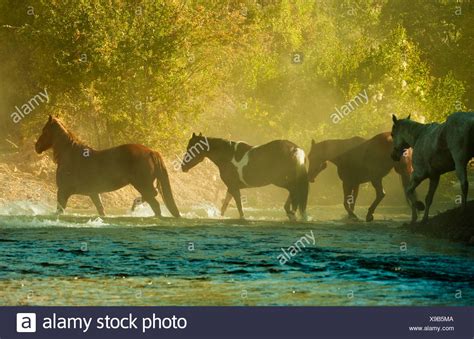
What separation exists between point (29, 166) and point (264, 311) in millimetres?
29277

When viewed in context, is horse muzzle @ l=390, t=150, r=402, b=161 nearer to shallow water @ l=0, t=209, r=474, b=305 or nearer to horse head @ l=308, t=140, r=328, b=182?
shallow water @ l=0, t=209, r=474, b=305

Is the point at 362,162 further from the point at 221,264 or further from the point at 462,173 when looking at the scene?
the point at 221,264

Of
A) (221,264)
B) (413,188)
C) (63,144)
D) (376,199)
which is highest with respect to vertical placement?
(63,144)

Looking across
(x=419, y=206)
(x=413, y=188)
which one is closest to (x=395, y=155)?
A: (x=413, y=188)

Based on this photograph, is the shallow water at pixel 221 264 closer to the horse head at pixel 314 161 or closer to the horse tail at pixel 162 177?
the horse tail at pixel 162 177

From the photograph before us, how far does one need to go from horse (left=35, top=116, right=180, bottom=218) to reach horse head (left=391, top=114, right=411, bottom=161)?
6842mm

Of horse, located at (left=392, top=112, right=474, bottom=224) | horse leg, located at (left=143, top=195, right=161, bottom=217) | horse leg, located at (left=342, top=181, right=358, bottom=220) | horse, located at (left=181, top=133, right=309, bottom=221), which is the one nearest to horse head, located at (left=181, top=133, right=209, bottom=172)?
horse, located at (left=181, top=133, right=309, bottom=221)

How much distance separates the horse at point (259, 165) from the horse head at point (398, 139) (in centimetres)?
273

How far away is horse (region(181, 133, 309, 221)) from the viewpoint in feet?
108

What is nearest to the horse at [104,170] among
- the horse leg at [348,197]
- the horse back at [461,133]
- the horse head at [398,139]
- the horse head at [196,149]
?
the horse head at [196,149]

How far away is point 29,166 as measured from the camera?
45.4m

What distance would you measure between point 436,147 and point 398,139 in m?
2.62

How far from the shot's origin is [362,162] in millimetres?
34500

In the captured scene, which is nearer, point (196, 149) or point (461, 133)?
point (461, 133)
